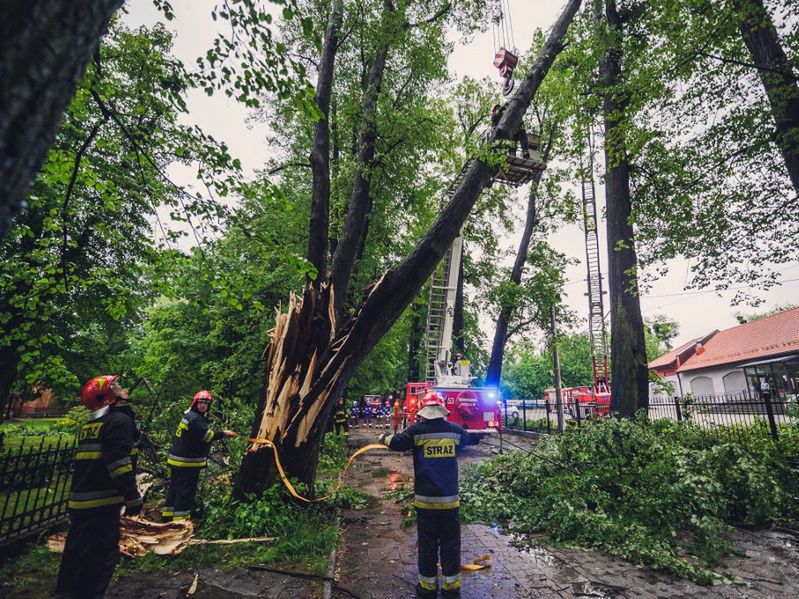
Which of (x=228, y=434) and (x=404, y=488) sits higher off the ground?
(x=228, y=434)

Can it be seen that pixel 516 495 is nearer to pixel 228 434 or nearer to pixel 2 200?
pixel 228 434

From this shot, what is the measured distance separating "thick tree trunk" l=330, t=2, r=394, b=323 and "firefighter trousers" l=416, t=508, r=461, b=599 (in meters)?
4.23

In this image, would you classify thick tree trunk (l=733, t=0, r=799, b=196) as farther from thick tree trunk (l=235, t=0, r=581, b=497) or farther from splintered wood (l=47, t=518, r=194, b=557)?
splintered wood (l=47, t=518, r=194, b=557)

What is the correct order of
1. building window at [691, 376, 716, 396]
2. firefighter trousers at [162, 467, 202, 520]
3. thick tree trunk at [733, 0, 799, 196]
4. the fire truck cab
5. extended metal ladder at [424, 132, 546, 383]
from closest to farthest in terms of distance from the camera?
firefighter trousers at [162, 467, 202, 520], thick tree trunk at [733, 0, 799, 196], the fire truck cab, extended metal ladder at [424, 132, 546, 383], building window at [691, 376, 716, 396]

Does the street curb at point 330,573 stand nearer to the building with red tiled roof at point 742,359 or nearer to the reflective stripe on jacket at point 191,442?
the reflective stripe on jacket at point 191,442

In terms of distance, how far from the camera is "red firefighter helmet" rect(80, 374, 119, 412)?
13.2 feet

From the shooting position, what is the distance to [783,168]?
25.5ft

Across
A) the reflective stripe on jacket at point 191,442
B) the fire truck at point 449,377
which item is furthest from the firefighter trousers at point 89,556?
the fire truck at point 449,377

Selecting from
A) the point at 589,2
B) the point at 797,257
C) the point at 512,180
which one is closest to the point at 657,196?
the point at 797,257

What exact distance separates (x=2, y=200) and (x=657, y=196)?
1127 centimetres

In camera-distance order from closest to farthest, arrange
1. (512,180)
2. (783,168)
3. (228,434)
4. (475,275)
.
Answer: (228,434), (783,168), (512,180), (475,275)

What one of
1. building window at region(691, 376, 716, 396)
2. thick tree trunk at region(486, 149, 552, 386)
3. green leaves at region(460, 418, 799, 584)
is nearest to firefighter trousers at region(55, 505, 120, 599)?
green leaves at region(460, 418, 799, 584)

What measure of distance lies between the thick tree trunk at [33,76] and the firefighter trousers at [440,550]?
425 cm

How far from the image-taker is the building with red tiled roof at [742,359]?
22844 mm
